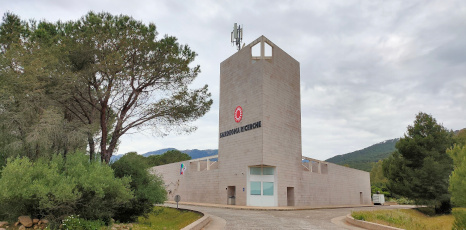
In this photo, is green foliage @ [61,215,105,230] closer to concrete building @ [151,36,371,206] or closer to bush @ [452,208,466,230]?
bush @ [452,208,466,230]

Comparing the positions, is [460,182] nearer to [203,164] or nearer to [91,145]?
[91,145]

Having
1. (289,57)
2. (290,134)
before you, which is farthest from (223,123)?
(289,57)

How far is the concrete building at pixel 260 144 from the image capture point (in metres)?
31.4

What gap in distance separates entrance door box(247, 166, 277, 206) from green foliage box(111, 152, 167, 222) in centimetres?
1519

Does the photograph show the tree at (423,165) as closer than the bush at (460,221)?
No

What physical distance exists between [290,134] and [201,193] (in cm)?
1210

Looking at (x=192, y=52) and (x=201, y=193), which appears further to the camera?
(x=201, y=193)

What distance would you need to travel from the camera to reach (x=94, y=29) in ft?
64.5

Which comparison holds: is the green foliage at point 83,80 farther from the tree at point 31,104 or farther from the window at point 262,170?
the window at point 262,170

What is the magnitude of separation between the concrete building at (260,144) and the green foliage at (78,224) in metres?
20.3

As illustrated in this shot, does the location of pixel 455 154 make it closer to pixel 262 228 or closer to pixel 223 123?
pixel 262 228

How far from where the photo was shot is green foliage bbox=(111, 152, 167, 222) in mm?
15594

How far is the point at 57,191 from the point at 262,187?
899 inches

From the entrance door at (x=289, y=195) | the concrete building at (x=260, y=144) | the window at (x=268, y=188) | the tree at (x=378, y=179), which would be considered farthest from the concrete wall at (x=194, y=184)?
the tree at (x=378, y=179)
